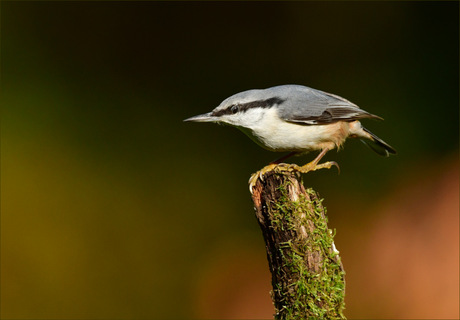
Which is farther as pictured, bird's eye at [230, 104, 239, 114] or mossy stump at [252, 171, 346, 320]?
bird's eye at [230, 104, 239, 114]

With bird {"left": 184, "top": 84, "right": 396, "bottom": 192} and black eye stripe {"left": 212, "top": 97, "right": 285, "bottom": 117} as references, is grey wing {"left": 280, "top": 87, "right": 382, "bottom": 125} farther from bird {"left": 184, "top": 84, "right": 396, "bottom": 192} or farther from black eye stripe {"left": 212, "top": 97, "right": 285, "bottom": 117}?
black eye stripe {"left": 212, "top": 97, "right": 285, "bottom": 117}

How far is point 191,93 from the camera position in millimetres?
4445

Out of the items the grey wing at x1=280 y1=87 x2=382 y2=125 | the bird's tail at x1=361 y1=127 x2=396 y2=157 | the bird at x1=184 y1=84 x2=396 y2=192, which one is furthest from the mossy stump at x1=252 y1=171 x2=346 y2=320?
the bird's tail at x1=361 y1=127 x2=396 y2=157

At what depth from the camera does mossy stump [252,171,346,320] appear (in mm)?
1880

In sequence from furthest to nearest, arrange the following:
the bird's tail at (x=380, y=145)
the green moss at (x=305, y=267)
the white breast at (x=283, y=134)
Result: the bird's tail at (x=380, y=145)
the white breast at (x=283, y=134)
the green moss at (x=305, y=267)

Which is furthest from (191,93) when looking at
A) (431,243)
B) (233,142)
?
(431,243)

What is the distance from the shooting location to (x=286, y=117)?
2.49 meters

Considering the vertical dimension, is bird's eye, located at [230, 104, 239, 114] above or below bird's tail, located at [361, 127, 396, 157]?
above

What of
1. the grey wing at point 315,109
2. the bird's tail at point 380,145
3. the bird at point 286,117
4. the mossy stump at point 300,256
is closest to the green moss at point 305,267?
the mossy stump at point 300,256

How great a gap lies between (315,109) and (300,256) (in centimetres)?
92

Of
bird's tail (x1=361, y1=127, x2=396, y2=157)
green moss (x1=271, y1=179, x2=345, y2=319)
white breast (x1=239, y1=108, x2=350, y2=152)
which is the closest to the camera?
green moss (x1=271, y1=179, x2=345, y2=319)

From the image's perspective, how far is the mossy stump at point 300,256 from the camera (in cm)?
188

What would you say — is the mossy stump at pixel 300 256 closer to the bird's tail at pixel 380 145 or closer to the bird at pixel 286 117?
the bird at pixel 286 117

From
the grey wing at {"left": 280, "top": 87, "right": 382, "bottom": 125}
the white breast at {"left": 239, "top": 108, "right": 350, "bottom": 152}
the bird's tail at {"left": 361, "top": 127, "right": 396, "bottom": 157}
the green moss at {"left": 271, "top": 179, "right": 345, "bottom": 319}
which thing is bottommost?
the green moss at {"left": 271, "top": 179, "right": 345, "bottom": 319}
